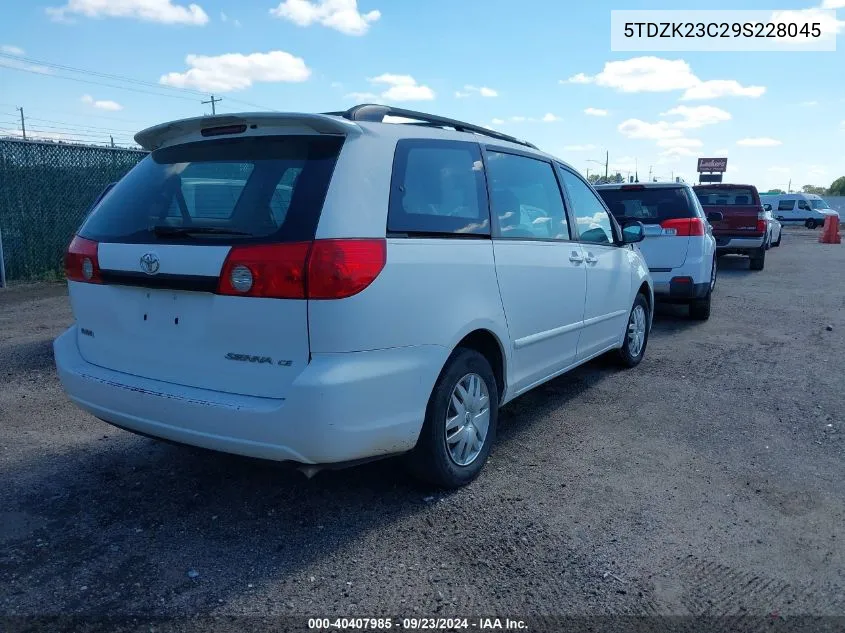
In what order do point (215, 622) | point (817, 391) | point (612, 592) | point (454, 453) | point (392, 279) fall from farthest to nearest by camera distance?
point (817, 391), point (454, 453), point (392, 279), point (612, 592), point (215, 622)

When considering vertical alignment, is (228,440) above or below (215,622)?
above

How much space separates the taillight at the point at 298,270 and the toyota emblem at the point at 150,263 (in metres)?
0.37

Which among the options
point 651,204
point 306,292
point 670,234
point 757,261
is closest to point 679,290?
point 670,234

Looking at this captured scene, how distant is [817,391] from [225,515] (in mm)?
4672

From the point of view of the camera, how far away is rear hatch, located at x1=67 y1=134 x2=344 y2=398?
2.77 metres

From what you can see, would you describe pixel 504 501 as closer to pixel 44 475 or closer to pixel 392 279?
pixel 392 279

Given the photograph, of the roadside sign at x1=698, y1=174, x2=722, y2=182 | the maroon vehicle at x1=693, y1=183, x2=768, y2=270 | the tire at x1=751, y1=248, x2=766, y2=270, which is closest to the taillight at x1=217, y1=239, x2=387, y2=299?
the maroon vehicle at x1=693, y1=183, x2=768, y2=270

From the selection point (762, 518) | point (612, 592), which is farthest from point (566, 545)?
point (762, 518)

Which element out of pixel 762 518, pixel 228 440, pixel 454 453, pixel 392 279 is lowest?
pixel 762 518

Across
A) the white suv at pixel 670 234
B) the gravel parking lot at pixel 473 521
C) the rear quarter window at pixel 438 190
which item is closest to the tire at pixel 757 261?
the white suv at pixel 670 234

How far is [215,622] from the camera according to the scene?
98.2 inches

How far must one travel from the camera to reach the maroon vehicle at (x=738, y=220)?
47.5 feet

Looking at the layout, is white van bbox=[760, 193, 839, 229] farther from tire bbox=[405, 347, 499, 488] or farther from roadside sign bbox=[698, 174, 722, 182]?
tire bbox=[405, 347, 499, 488]

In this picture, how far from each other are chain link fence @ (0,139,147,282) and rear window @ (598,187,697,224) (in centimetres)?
812
